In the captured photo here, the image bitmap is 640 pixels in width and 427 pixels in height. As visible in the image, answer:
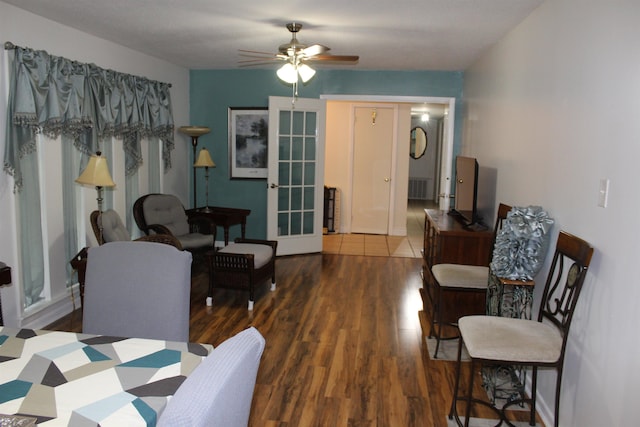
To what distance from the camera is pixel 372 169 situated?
318 inches

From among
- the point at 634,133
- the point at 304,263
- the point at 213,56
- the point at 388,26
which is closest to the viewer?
the point at 634,133

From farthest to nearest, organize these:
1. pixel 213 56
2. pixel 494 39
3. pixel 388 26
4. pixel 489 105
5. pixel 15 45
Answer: pixel 213 56
pixel 489 105
pixel 494 39
pixel 388 26
pixel 15 45

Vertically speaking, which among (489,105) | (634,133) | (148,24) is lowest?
(634,133)

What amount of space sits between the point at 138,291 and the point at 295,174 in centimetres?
434

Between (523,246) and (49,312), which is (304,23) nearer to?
(523,246)

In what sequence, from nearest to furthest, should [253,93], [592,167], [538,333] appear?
[592,167] < [538,333] < [253,93]

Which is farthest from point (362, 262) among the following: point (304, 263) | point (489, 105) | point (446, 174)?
point (489, 105)

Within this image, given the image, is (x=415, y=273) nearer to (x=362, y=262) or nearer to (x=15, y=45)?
(x=362, y=262)

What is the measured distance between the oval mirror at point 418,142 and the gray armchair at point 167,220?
7829 millimetres

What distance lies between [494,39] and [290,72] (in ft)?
5.87

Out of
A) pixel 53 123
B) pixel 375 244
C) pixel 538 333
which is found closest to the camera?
pixel 538 333

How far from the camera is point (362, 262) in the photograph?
6203mm

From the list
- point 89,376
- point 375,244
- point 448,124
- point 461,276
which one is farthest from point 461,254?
point 375,244

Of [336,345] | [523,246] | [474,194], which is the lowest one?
[336,345]
